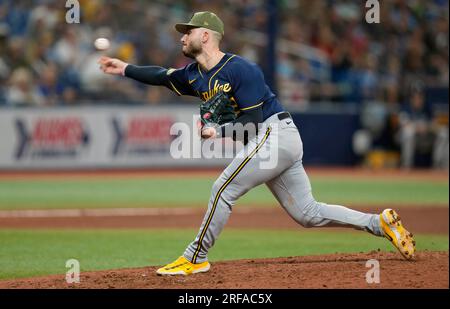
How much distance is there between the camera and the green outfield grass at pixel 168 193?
13.7 m

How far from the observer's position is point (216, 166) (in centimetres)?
1930

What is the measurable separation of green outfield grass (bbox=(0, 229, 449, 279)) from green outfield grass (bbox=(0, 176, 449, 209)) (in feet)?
9.79

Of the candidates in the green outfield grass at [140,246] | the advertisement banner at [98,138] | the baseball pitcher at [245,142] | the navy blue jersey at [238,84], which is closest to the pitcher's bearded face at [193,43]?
the baseball pitcher at [245,142]

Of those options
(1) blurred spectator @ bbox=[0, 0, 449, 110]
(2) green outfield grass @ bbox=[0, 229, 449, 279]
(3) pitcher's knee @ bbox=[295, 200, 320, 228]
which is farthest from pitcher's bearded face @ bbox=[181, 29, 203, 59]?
(1) blurred spectator @ bbox=[0, 0, 449, 110]

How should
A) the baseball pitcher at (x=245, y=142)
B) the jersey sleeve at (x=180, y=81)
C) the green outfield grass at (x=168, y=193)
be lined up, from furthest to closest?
the green outfield grass at (x=168, y=193), the jersey sleeve at (x=180, y=81), the baseball pitcher at (x=245, y=142)

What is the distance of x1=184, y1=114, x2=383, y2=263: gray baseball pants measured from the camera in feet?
21.1

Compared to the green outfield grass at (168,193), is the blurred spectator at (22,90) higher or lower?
higher

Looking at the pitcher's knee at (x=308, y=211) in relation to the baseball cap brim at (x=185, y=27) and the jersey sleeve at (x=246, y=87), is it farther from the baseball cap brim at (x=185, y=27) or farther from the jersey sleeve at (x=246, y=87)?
the baseball cap brim at (x=185, y=27)

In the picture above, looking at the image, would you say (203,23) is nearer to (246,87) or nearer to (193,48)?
(193,48)

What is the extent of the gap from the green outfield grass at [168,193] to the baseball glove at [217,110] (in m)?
7.11

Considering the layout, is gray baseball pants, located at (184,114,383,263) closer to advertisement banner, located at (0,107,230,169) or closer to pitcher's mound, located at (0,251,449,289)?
pitcher's mound, located at (0,251,449,289)

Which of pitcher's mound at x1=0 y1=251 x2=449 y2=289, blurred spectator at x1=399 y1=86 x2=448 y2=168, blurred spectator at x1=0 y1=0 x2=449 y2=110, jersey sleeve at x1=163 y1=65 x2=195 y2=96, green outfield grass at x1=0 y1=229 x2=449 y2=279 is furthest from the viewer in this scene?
blurred spectator at x1=399 y1=86 x2=448 y2=168

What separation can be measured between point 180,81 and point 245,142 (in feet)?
2.66

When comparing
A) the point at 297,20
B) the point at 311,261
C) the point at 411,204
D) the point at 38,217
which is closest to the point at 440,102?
the point at 297,20
